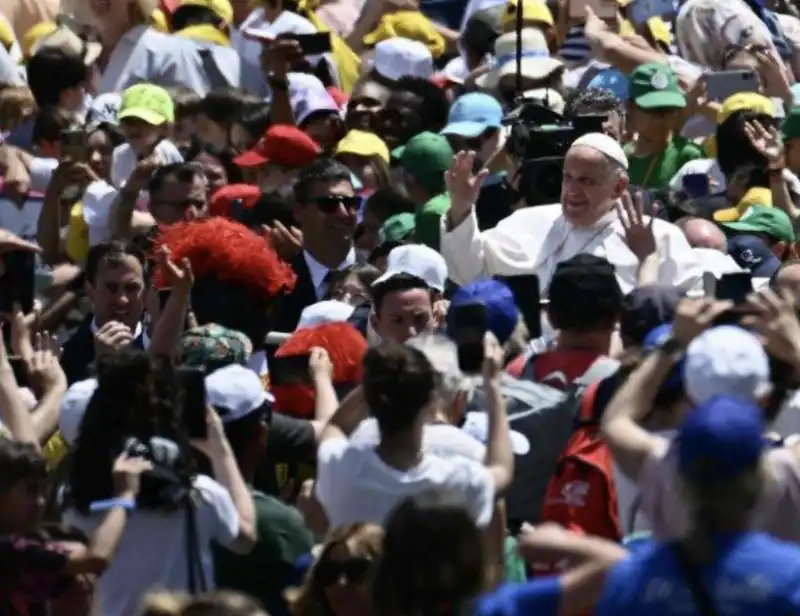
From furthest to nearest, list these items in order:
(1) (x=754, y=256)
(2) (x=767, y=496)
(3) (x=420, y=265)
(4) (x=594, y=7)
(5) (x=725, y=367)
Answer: (4) (x=594, y=7)
(1) (x=754, y=256)
(3) (x=420, y=265)
(5) (x=725, y=367)
(2) (x=767, y=496)

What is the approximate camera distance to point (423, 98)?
1285 centimetres

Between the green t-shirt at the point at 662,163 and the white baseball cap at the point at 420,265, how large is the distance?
3137mm

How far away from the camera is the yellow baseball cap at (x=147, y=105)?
1151 cm

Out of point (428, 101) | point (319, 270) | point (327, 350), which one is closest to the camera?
point (327, 350)

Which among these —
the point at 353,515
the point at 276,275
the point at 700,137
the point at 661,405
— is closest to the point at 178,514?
the point at 353,515

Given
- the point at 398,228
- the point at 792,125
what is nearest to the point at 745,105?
the point at 792,125

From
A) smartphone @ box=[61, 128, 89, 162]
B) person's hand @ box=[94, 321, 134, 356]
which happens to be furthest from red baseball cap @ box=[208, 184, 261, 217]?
person's hand @ box=[94, 321, 134, 356]

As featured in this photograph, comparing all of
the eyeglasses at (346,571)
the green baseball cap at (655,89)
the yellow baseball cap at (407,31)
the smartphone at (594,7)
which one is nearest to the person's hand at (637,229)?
the green baseball cap at (655,89)

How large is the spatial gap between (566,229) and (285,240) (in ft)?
3.67

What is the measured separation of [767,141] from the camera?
1081 cm

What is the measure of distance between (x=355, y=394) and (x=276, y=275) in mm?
1646

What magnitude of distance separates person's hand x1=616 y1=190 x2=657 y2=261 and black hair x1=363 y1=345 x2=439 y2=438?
245cm

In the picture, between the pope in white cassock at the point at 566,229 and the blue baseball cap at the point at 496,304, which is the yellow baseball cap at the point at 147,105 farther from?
the blue baseball cap at the point at 496,304

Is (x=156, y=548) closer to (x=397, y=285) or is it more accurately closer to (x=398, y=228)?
(x=397, y=285)
